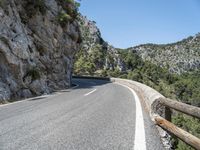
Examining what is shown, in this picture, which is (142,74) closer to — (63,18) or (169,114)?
(63,18)

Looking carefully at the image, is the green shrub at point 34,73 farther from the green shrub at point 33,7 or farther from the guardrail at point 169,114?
the guardrail at point 169,114

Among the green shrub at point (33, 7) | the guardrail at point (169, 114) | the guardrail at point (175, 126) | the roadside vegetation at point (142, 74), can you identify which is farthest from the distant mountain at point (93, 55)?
the guardrail at point (175, 126)

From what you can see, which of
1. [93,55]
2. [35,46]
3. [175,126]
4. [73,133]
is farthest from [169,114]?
[93,55]

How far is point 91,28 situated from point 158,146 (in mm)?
173611

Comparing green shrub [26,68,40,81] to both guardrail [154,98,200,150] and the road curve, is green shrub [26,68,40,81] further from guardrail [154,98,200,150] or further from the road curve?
guardrail [154,98,200,150]

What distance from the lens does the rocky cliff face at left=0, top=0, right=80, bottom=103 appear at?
2045 centimetres

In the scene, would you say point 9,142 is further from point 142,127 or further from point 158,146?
point 142,127

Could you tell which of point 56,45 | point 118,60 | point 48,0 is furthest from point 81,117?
point 118,60

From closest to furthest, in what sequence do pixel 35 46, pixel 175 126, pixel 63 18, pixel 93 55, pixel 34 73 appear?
pixel 175 126, pixel 34 73, pixel 35 46, pixel 63 18, pixel 93 55

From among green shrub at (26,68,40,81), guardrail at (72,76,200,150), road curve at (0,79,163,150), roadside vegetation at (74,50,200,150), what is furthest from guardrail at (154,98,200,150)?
roadside vegetation at (74,50,200,150)

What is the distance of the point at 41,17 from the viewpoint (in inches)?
1172

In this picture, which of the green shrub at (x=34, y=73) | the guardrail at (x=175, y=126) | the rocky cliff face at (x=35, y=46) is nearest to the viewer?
the guardrail at (x=175, y=126)

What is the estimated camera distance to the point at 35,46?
90.1 feet

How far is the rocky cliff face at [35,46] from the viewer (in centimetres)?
2045
